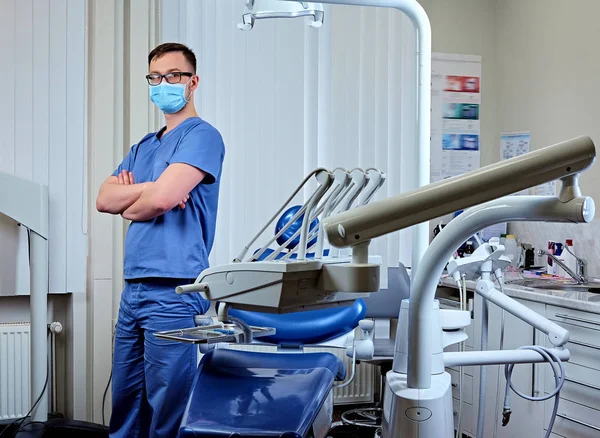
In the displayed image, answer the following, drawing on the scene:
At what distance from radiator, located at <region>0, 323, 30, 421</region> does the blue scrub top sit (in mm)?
1037

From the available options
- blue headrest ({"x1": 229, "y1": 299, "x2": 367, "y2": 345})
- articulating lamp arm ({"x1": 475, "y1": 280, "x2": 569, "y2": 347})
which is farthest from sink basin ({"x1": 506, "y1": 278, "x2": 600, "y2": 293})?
articulating lamp arm ({"x1": 475, "y1": 280, "x2": 569, "y2": 347})

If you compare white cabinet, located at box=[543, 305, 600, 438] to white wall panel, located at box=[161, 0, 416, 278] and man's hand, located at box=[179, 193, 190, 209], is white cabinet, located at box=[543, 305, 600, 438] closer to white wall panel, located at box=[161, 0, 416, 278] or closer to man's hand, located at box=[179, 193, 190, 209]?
white wall panel, located at box=[161, 0, 416, 278]

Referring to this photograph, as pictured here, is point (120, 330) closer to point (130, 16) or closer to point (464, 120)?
point (130, 16)

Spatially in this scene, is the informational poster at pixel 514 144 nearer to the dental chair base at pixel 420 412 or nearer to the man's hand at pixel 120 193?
the man's hand at pixel 120 193

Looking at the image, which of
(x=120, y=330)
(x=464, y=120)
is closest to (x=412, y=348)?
(x=120, y=330)

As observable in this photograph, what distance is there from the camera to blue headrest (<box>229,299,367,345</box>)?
8.08ft

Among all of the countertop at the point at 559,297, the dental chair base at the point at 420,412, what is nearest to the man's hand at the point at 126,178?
the dental chair base at the point at 420,412

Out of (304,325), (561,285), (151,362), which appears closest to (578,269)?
(561,285)

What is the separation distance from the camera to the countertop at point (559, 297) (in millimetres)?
2609

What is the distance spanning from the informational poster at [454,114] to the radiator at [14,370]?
221 cm

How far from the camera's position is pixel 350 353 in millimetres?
2090

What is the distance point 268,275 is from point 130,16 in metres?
2.33

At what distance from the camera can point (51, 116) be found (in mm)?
3033

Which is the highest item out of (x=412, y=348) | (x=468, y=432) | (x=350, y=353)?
(x=412, y=348)
